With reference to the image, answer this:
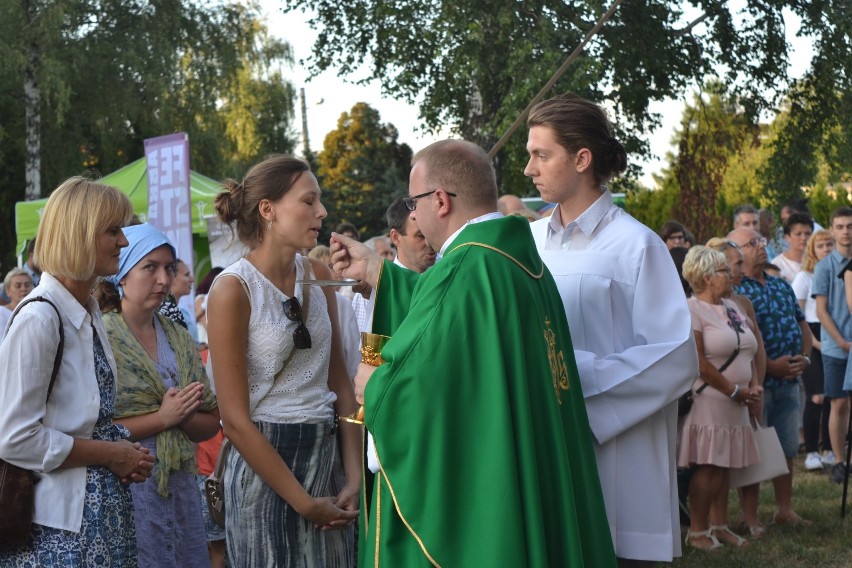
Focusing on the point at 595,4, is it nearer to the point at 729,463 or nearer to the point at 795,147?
the point at 795,147

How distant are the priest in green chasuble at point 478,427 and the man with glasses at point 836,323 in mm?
7352

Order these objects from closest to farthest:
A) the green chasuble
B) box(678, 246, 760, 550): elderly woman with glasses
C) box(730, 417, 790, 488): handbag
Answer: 1. the green chasuble
2. box(678, 246, 760, 550): elderly woman with glasses
3. box(730, 417, 790, 488): handbag

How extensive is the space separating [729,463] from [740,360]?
2.28 ft

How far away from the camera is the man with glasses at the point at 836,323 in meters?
9.84

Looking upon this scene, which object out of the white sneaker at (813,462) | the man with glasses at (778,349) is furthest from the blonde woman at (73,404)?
the white sneaker at (813,462)

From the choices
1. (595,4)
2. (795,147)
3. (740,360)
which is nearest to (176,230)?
(740,360)

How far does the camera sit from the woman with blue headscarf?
12.9ft

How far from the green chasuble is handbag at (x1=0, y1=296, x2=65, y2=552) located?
0.96 meters

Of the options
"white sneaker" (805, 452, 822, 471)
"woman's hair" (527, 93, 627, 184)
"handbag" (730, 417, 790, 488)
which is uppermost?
"woman's hair" (527, 93, 627, 184)

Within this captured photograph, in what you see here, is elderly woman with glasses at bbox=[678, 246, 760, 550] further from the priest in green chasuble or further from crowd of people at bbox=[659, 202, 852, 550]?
the priest in green chasuble

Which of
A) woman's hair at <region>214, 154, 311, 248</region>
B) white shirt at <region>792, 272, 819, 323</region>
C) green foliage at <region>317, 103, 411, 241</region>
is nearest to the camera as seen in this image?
woman's hair at <region>214, 154, 311, 248</region>

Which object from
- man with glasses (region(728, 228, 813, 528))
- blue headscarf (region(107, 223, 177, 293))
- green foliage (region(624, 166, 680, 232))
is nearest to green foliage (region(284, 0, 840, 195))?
green foliage (region(624, 166, 680, 232))

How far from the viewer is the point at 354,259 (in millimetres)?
3787

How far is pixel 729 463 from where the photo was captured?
7.54 m
